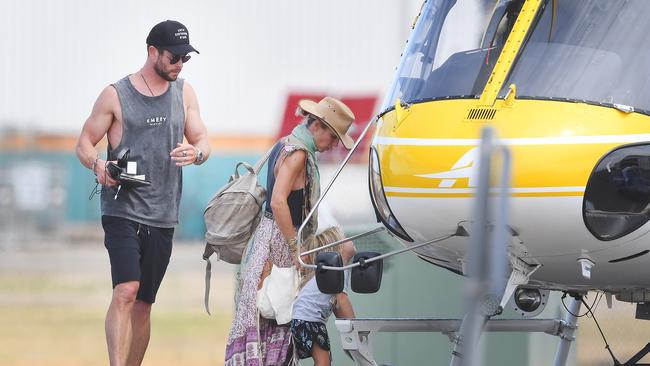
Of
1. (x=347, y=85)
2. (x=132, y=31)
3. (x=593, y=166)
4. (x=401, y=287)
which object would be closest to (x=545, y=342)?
(x=401, y=287)

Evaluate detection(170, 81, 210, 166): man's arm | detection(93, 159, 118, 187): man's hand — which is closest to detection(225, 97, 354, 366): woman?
detection(170, 81, 210, 166): man's arm

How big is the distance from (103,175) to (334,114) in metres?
1.22

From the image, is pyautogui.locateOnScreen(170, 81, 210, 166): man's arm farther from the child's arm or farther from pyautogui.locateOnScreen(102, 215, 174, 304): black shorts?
the child's arm

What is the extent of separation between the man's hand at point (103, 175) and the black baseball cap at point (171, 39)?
0.69 m

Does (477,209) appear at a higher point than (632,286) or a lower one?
higher

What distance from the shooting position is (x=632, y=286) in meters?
6.84

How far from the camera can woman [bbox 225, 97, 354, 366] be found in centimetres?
A: 777

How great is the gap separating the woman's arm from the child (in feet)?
0.57

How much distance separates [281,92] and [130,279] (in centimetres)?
1969

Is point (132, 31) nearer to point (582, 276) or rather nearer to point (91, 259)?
point (91, 259)

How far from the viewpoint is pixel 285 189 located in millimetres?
7730

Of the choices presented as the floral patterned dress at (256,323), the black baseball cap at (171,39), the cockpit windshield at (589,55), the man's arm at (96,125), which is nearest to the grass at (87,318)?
the floral patterned dress at (256,323)

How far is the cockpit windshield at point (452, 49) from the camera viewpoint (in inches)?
266

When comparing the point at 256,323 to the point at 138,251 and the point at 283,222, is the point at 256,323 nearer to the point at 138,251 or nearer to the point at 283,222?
the point at 283,222
